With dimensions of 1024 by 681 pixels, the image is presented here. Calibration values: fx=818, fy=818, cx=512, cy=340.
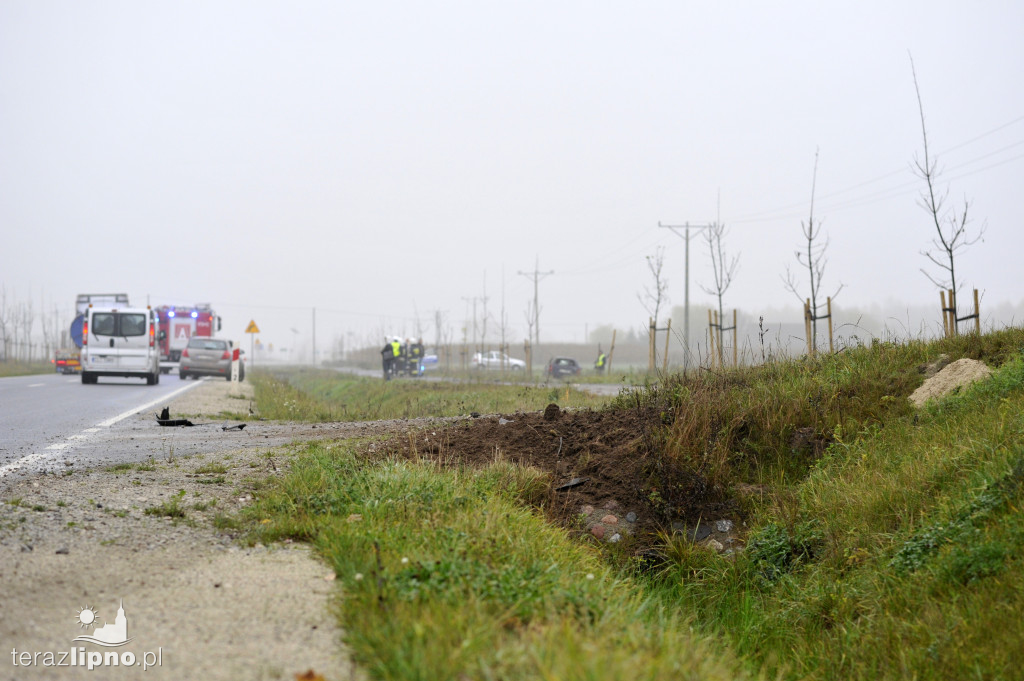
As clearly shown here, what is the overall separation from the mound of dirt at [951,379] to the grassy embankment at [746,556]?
18 cm

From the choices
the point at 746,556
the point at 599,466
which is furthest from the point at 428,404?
the point at 746,556

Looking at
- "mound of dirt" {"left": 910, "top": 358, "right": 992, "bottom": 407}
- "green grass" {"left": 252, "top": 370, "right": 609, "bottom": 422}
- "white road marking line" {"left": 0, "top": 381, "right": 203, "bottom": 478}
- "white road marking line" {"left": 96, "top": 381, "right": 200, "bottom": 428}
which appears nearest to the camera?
"white road marking line" {"left": 0, "top": 381, "right": 203, "bottom": 478}

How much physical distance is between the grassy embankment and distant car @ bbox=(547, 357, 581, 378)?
3185cm

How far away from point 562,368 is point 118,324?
2181 centimetres

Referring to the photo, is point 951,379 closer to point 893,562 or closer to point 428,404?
point 893,562

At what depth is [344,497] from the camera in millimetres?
5418

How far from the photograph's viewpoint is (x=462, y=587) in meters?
3.62

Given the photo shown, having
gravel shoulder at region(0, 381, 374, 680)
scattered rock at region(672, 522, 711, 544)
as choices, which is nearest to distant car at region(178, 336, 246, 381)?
gravel shoulder at region(0, 381, 374, 680)

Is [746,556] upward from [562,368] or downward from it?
downward

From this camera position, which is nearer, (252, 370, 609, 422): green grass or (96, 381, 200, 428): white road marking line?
(96, 381, 200, 428): white road marking line

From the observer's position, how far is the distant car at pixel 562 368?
40.2 m

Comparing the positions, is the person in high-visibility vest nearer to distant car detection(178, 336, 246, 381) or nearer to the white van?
distant car detection(178, 336, 246, 381)

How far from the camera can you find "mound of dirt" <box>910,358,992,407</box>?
25.1 feet

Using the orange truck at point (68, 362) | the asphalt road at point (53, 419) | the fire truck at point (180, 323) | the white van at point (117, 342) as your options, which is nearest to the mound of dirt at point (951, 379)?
the asphalt road at point (53, 419)
